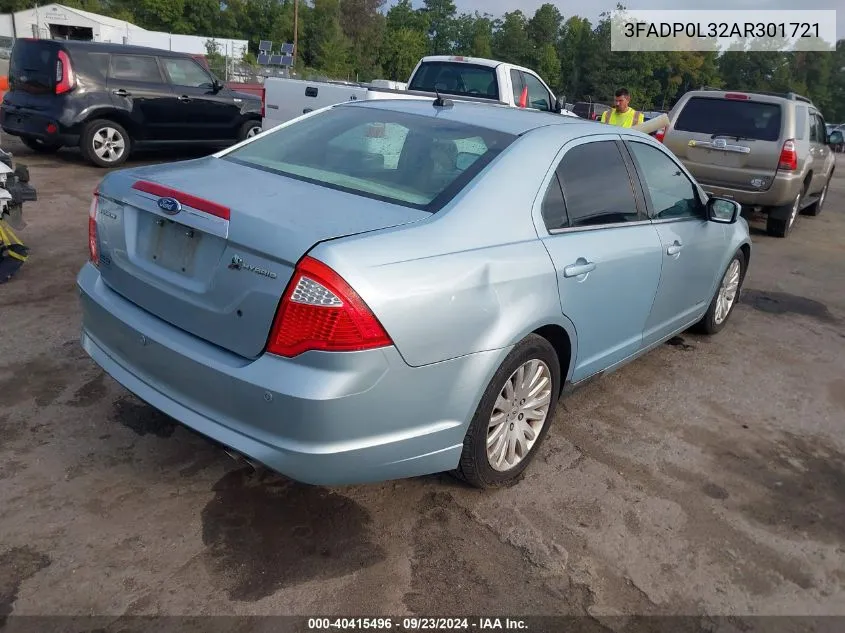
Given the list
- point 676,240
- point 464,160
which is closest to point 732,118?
point 676,240

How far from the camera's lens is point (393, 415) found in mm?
2562

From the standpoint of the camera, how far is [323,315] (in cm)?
236

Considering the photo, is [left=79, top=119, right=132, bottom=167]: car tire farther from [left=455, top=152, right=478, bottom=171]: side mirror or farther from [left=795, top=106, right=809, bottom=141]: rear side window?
[left=795, top=106, right=809, bottom=141]: rear side window

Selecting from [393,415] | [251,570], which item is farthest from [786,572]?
[251,570]

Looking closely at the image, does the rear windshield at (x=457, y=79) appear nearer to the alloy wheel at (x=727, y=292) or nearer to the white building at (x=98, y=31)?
the alloy wheel at (x=727, y=292)

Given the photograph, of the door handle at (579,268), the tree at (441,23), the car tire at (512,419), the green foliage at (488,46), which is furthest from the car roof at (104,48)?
the tree at (441,23)

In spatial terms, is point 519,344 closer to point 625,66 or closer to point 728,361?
point 728,361

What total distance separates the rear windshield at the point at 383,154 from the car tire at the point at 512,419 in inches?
29.5

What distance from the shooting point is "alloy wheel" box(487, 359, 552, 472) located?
3.09m

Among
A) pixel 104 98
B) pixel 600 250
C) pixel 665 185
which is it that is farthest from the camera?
pixel 104 98

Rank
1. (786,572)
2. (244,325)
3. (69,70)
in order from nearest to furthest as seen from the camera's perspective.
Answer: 1. (244,325)
2. (786,572)
3. (69,70)

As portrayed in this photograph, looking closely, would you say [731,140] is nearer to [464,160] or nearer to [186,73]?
[464,160]

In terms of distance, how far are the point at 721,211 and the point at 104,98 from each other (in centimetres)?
878

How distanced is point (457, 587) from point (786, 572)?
1.36 m
